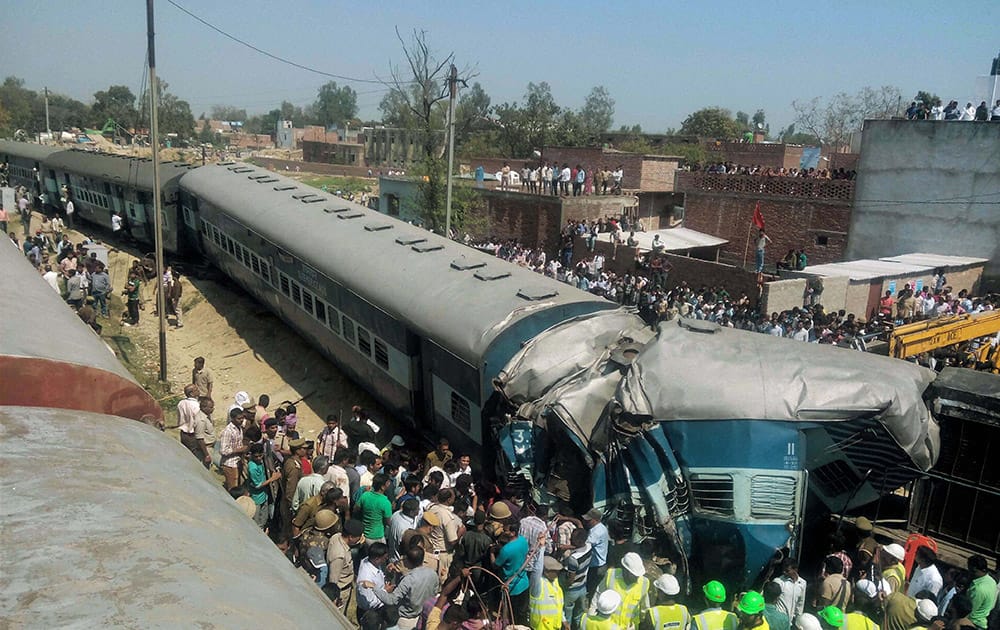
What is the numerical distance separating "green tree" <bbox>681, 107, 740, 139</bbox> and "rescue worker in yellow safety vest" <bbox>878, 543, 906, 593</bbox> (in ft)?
223

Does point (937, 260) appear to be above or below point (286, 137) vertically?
below

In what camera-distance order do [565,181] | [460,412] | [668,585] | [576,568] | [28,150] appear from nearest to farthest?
1. [668,585]
2. [576,568]
3. [460,412]
4. [565,181]
5. [28,150]

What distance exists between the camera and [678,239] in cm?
2562

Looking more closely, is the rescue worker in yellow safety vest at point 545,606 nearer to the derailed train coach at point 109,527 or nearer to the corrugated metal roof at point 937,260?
the derailed train coach at point 109,527

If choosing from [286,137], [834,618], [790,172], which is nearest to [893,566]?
[834,618]

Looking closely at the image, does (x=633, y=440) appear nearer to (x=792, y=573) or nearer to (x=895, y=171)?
(x=792, y=573)

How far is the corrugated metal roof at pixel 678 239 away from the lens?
24.1m

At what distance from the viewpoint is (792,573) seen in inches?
238

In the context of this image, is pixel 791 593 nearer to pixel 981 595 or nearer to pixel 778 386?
pixel 981 595

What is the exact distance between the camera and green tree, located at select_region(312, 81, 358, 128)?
149 m

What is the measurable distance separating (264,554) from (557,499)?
4599mm

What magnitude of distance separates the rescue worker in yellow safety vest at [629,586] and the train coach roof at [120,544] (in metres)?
2.75

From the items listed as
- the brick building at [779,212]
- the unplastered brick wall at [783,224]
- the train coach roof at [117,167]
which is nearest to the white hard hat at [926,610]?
the train coach roof at [117,167]

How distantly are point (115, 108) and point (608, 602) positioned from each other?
9709 centimetres
